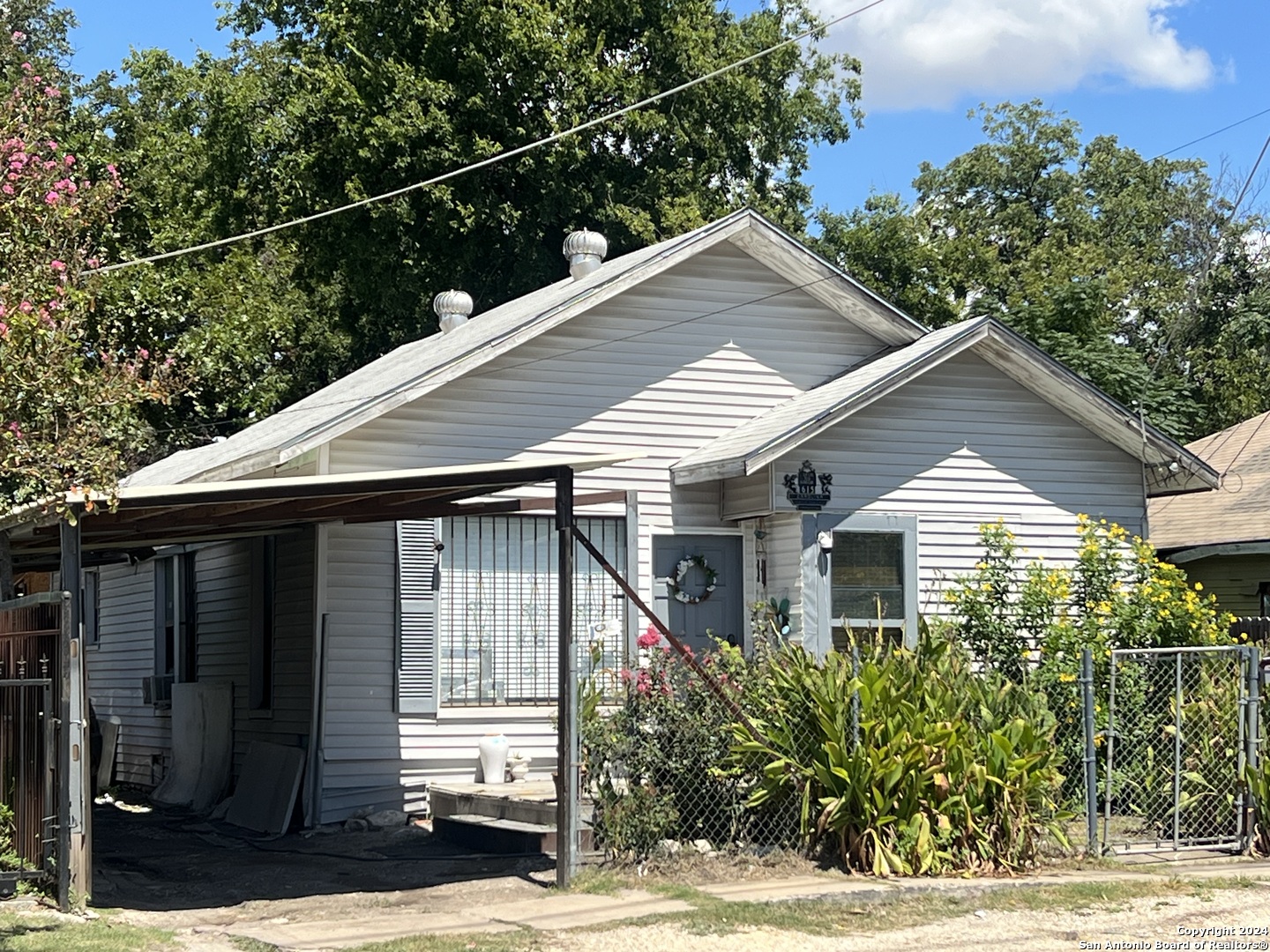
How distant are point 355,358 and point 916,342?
18466 millimetres

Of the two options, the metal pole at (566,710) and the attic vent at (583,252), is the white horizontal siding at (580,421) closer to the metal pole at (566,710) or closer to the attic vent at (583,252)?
the attic vent at (583,252)

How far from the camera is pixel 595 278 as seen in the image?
53.0 ft

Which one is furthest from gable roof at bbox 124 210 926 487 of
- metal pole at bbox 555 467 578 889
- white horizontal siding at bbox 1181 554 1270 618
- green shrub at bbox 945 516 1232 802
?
white horizontal siding at bbox 1181 554 1270 618

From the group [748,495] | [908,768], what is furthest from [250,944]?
[748,495]

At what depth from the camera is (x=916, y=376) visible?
14.7 meters

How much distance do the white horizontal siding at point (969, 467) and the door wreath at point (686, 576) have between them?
A: 141 centimetres

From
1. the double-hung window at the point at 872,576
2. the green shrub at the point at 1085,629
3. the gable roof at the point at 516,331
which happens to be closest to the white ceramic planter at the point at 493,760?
the gable roof at the point at 516,331

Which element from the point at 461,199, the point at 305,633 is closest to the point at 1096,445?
the point at 305,633

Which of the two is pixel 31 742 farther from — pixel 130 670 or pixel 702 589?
pixel 130 670

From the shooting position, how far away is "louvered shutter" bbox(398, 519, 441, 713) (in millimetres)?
14109

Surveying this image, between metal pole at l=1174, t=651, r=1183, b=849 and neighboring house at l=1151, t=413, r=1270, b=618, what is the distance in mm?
8138

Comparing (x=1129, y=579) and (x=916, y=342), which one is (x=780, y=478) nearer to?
(x=916, y=342)

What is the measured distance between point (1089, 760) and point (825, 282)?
652 centimetres

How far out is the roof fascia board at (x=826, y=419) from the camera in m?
13.8
